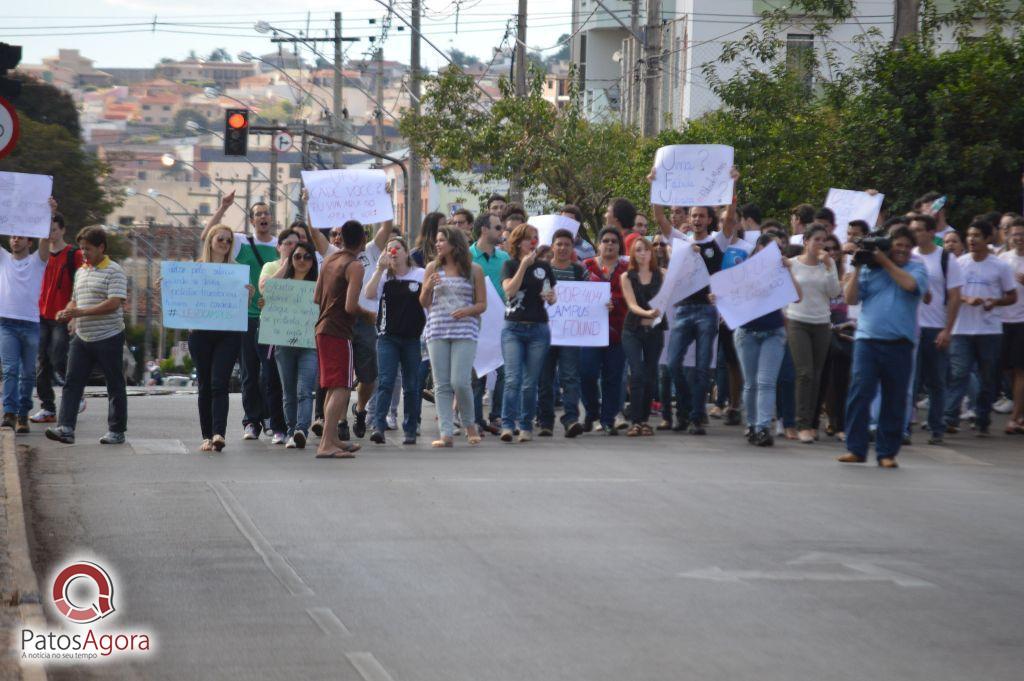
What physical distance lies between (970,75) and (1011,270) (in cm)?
503

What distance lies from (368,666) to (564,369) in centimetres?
905

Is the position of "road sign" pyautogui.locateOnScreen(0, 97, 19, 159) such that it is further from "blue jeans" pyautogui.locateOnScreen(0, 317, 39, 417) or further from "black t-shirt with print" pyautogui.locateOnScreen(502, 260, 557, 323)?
"black t-shirt with print" pyautogui.locateOnScreen(502, 260, 557, 323)

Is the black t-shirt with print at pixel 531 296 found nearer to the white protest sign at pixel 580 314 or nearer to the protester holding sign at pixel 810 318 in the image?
the white protest sign at pixel 580 314

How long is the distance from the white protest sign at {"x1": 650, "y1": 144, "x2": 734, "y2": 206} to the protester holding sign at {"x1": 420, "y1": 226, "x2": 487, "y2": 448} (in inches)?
97.1

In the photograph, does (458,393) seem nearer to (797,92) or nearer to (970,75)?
(970,75)

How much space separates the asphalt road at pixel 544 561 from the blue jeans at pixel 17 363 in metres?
1.49

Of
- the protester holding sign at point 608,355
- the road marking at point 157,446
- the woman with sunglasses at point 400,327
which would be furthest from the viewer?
the protester holding sign at point 608,355

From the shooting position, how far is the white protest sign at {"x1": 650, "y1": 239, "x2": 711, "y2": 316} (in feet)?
50.4

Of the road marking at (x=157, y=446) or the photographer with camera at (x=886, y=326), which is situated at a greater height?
the photographer with camera at (x=886, y=326)

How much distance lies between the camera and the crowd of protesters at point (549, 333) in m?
13.5

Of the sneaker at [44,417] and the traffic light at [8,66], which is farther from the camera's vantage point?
the sneaker at [44,417]

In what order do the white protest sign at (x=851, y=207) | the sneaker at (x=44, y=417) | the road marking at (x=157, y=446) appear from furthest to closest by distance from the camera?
the white protest sign at (x=851, y=207), the sneaker at (x=44, y=417), the road marking at (x=157, y=446)

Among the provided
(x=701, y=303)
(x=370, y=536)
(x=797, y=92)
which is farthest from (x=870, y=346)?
(x=797, y=92)

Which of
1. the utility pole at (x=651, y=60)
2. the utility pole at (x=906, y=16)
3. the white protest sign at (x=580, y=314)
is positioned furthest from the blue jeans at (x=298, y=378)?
the utility pole at (x=651, y=60)
